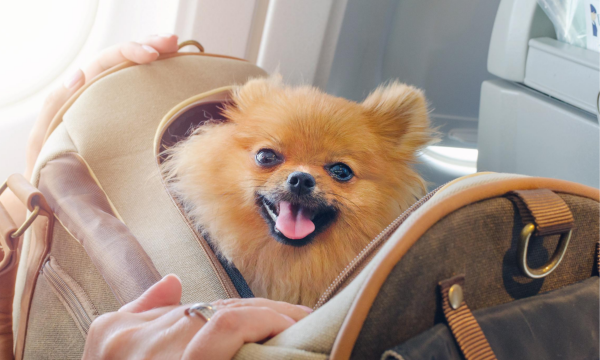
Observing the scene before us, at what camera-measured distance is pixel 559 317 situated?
521 millimetres

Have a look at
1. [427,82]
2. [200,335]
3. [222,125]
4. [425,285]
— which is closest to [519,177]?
[425,285]

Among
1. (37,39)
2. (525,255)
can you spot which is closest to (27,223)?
(525,255)

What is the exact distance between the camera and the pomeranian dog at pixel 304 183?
776 mm

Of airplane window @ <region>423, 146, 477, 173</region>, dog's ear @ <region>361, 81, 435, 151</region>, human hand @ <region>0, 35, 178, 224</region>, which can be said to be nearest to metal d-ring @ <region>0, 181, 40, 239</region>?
human hand @ <region>0, 35, 178, 224</region>

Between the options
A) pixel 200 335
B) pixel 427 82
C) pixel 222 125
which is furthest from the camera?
pixel 427 82

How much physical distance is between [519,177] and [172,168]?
0.66m

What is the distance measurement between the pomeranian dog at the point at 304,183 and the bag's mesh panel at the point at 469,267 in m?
0.29

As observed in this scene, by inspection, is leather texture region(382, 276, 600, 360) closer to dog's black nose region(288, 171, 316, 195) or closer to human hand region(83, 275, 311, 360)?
human hand region(83, 275, 311, 360)

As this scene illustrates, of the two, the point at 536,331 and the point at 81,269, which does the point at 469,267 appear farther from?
the point at 81,269

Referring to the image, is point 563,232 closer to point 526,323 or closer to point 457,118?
point 526,323

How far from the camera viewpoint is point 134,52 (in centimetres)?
108

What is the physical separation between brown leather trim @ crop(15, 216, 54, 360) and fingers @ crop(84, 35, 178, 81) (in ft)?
1.35

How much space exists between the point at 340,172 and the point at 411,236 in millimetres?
327

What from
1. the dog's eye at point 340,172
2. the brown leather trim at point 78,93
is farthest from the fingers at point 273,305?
the brown leather trim at point 78,93
